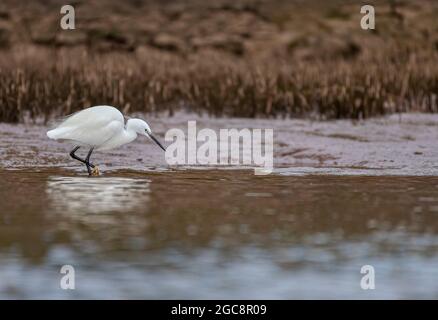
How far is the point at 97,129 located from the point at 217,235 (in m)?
3.82

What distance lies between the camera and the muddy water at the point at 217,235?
684cm

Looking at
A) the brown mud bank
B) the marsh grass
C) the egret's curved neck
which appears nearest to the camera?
the egret's curved neck

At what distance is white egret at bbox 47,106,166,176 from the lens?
11930 millimetres

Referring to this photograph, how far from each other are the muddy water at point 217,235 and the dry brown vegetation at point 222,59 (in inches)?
227

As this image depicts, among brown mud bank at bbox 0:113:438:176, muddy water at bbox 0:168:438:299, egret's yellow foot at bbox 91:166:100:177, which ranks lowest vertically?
muddy water at bbox 0:168:438:299

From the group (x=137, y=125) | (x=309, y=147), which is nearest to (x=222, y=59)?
(x=309, y=147)

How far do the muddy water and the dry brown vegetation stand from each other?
5.76 m

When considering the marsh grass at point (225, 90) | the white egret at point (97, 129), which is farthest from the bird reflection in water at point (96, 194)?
the marsh grass at point (225, 90)

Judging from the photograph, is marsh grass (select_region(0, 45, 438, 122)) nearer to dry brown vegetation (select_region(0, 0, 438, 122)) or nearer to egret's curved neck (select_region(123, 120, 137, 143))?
dry brown vegetation (select_region(0, 0, 438, 122))

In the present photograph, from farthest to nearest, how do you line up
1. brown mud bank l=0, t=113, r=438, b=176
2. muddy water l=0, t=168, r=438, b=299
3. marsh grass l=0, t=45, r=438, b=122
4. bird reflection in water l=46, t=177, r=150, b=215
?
marsh grass l=0, t=45, r=438, b=122 < brown mud bank l=0, t=113, r=438, b=176 < bird reflection in water l=46, t=177, r=150, b=215 < muddy water l=0, t=168, r=438, b=299

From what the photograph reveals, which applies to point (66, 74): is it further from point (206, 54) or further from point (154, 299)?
point (154, 299)

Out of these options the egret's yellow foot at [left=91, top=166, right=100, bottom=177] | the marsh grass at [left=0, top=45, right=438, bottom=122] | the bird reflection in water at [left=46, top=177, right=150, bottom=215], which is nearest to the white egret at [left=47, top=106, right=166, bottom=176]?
the egret's yellow foot at [left=91, top=166, right=100, bottom=177]

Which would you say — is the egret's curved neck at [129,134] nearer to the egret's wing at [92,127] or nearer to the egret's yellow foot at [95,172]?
the egret's wing at [92,127]

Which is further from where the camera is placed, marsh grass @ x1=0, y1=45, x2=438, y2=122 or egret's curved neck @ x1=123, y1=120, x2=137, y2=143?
marsh grass @ x1=0, y1=45, x2=438, y2=122
